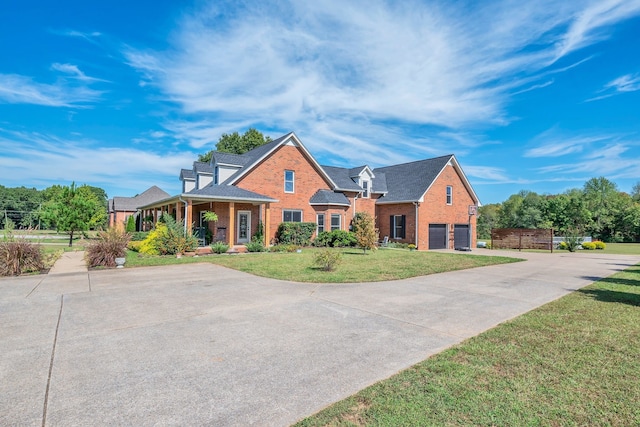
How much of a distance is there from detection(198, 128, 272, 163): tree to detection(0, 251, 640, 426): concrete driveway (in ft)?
125

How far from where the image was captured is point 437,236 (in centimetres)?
2661

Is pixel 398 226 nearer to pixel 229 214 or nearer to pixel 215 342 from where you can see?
pixel 229 214

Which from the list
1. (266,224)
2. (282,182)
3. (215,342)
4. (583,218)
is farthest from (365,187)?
(583,218)

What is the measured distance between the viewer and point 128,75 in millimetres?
18453

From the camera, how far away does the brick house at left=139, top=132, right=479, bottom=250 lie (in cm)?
2178

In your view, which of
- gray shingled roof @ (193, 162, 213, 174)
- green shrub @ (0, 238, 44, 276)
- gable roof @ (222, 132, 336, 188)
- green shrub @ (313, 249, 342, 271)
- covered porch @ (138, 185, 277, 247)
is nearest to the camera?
green shrub @ (0, 238, 44, 276)

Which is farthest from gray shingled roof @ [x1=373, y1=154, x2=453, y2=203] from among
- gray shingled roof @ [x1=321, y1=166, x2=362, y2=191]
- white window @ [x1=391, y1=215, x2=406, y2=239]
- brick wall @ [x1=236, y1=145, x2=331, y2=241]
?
brick wall @ [x1=236, y1=145, x2=331, y2=241]

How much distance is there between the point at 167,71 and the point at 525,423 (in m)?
18.2

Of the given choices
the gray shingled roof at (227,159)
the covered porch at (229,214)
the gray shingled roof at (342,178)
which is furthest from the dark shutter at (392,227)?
the gray shingled roof at (227,159)

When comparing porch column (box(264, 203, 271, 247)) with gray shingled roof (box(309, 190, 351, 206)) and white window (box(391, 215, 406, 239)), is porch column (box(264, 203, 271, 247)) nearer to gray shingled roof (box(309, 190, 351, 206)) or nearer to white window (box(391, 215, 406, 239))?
gray shingled roof (box(309, 190, 351, 206))

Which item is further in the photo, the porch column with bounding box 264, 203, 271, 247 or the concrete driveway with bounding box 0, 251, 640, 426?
the porch column with bounding box 264, 203, 271, 247

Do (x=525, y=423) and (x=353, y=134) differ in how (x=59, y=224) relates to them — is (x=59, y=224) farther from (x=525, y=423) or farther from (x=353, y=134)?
(x=525, y=423)

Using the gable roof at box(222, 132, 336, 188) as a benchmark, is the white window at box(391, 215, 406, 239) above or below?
below

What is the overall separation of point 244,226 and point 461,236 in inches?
722
